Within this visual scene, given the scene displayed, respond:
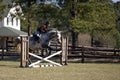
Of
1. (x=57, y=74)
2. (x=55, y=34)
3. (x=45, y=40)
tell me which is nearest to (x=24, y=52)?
(x=45, y=40)

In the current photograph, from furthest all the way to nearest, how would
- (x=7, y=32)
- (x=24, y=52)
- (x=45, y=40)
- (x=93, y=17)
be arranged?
(x=7, y=32)
(x=93, y=17)
(x=45, y=40)
(x=24, y=52)

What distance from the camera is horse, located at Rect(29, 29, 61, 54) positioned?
75.1 ft

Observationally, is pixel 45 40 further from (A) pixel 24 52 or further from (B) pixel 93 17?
(B) pixel 93 17

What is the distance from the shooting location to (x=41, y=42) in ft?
78.0

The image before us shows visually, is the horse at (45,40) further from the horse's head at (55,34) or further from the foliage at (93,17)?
the foliage at (93,17)

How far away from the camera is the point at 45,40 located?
2362 centimetres

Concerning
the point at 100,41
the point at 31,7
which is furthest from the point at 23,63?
the point at 100,41

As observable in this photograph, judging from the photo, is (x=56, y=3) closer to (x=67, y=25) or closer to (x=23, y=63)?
(x=67, y=25)

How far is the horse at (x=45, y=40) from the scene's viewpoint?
22891 mm

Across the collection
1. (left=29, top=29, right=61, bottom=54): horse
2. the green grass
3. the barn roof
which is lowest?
the barn roof

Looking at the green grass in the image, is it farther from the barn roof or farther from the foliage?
the barn roof

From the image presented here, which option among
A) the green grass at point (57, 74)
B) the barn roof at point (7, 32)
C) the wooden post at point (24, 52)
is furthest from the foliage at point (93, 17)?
the barn roof at point (7, 32)

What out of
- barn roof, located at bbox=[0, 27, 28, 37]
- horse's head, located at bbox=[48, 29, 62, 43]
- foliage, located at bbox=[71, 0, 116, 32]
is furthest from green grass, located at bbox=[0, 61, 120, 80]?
barn roof, located at bbox=[0, 27, 28, 37]

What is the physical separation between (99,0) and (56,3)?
447 centimetres
